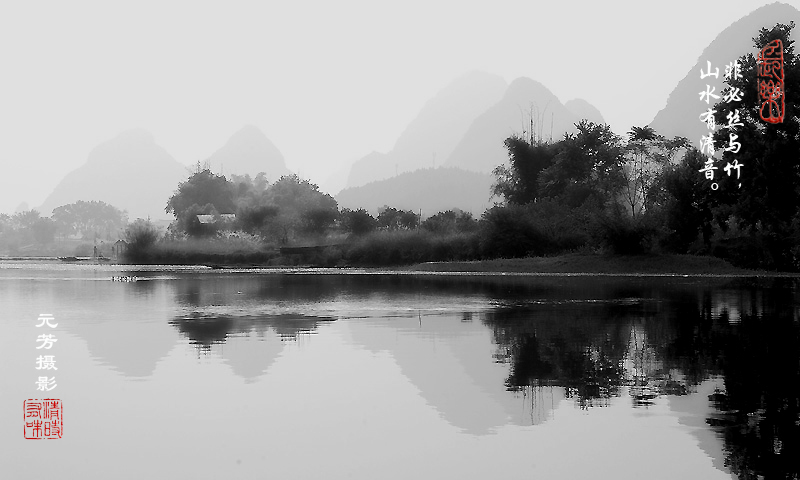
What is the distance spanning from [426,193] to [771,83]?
114m

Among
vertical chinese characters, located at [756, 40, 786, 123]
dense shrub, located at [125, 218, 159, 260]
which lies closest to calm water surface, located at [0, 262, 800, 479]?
vertical chinese characters, located at [756, 40, 786, 123]

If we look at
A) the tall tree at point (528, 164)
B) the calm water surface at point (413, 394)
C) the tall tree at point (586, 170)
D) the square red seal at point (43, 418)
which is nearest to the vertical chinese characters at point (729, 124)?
the tall tree at point (586, 170)

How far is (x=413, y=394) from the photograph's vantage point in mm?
11500

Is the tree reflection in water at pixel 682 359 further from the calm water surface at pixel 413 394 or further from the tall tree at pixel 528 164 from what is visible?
the tall tree at pixel 528 164

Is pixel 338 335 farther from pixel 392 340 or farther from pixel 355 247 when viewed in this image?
pixel 355 247

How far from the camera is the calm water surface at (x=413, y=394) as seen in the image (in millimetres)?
8086

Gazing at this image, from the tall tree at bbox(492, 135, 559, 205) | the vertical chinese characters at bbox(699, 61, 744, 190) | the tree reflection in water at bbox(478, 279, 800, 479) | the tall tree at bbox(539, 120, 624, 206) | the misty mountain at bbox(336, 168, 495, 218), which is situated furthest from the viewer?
the misty mountain at bbox(336, 168, 495, 218)

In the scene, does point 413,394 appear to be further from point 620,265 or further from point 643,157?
point 643,157

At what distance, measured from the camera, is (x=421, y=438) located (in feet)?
29.6

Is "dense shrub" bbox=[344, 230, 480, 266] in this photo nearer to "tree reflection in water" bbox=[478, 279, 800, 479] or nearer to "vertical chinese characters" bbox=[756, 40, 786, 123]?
"vertical chinese characters" bbox=[756, 40, 786, 123]

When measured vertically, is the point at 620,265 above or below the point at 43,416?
above

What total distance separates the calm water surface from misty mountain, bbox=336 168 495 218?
13451cm

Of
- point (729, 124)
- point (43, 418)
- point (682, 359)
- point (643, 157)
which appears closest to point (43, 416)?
point (43, 418)

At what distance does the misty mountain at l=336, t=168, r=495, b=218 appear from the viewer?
158 metres
